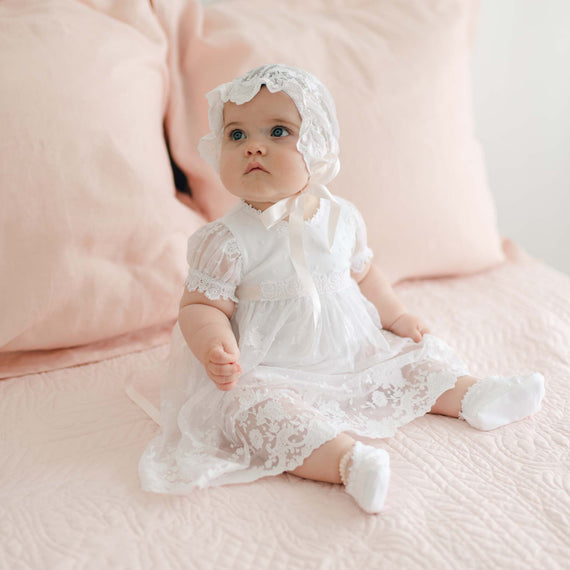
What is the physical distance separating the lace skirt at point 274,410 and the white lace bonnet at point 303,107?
30 centimetres

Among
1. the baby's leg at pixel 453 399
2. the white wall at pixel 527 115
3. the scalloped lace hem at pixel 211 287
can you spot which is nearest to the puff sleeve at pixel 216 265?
the scalloped lace hem at pixel 211 287

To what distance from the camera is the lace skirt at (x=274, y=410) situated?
0.87 metres

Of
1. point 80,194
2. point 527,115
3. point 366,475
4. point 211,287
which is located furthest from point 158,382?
point 527,115

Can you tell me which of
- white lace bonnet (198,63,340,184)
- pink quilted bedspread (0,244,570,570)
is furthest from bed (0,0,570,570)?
white lace bonnet (198,63,340,184)

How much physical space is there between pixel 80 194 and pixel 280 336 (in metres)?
0.41

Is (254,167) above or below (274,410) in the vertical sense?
above

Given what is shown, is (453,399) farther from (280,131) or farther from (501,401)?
(280,131)

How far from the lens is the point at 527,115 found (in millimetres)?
1883

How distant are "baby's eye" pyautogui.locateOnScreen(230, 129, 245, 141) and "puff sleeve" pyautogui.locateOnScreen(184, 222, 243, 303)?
13 centimetres

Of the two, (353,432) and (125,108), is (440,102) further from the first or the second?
(353,432)

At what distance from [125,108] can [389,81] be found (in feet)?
1.78

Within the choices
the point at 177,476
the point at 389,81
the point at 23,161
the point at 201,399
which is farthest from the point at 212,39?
the point at 177,476

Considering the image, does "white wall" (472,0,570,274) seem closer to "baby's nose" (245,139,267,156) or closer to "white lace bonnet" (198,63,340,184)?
"white lace bonnet" (198,63,340,184)

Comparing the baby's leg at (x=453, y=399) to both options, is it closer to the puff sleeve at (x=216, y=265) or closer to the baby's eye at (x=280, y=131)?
the puff sleeve at (x=216, y=265)
